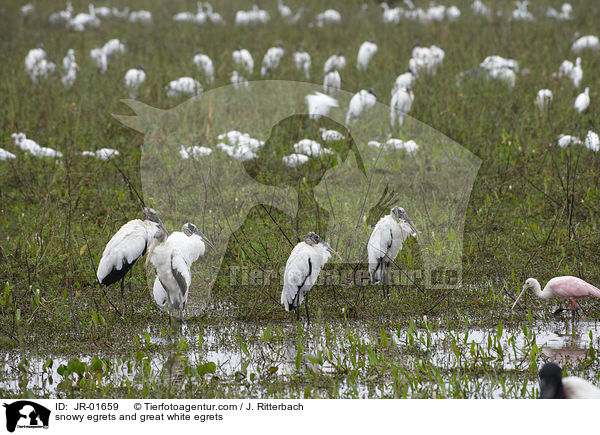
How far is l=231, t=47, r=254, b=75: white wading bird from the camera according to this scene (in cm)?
1319

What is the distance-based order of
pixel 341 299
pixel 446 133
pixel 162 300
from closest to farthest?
pixel 162 300
pixel 341 299
pixel 446 133

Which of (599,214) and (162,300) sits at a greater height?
(599,214)

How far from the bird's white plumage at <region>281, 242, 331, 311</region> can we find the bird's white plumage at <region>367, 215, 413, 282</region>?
62cm

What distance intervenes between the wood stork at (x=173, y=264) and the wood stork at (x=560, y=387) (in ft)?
7.79

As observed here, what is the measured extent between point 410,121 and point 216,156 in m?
2.64

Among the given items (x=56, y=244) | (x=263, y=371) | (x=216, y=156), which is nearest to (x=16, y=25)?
(x=216, y=156)

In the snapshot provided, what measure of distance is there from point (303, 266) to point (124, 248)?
1252mm

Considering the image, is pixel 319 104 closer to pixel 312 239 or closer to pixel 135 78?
pixel 135 78

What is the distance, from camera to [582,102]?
1005 centimetres

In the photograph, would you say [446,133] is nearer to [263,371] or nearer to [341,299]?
[341,299]

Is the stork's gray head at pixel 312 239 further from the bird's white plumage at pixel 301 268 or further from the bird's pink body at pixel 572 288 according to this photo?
the bird's pink body at pixel 572 288

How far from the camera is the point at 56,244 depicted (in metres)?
6.80
